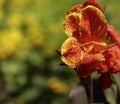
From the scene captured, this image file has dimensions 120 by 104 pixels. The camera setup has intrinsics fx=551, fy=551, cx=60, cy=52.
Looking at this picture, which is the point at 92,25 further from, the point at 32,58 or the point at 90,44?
the point at 32,58

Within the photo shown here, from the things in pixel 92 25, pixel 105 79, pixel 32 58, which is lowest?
pixel 105 79

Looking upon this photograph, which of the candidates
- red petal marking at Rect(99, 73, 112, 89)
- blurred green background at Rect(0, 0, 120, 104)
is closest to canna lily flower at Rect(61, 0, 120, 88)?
red petal marking at Rect(99, 73, 112, 89)

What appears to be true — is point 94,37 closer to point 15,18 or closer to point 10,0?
point 15,18

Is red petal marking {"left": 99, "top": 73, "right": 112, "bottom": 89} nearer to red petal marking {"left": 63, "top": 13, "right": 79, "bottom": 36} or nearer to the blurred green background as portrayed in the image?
red petal marking {"left": 63, "top": 13, "right": 79, "bottom": 36}

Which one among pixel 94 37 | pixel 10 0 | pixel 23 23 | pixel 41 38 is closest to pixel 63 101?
pixel 41 38

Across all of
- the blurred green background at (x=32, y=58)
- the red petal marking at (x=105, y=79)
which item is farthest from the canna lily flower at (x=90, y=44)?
the blurred green background at (x=32, y=58)

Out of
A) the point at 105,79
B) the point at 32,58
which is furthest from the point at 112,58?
the point at 32,58
